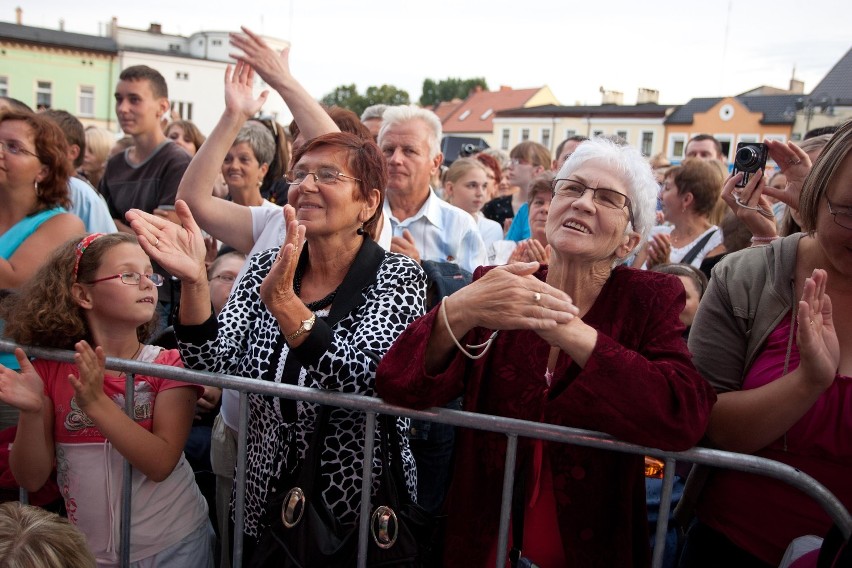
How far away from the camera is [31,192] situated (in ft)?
11.3

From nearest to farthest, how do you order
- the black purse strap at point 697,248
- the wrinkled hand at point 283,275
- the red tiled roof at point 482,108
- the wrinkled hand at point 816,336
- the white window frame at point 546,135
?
the wrinkled hand at point 816,336, the wrinkled hand at point 283,275, the black purse strap at point 697,248, the white window frame at point 546,135, the red tiled roof at point 482,108

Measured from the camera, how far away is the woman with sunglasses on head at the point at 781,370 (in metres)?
1.81

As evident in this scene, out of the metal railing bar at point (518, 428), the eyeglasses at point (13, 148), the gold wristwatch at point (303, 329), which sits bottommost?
the metal railing bar at point (518, 428)

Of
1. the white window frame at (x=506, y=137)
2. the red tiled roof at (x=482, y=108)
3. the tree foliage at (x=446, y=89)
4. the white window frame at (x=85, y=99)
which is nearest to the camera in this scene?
the white window frame at (x=85, y=99)

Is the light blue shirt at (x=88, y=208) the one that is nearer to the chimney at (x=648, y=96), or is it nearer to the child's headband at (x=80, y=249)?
the child's headband at (x=80, y=249)

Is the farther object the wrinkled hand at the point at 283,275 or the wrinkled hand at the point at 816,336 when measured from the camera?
the wrinkled hand at the point at 283,275

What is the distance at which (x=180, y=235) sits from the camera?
2230mm

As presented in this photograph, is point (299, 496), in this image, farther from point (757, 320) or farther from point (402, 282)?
point (757, 320)

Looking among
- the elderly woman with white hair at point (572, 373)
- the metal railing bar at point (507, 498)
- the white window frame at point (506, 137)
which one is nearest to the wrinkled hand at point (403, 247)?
the elderly woman with white hair at point (572, 373)

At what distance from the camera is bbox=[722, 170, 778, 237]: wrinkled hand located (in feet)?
8.82

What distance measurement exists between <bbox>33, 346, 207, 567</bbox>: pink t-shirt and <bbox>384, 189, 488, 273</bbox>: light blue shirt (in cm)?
181

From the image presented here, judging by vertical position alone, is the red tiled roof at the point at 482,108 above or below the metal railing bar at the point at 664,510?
above

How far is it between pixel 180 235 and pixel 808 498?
210 centimetres

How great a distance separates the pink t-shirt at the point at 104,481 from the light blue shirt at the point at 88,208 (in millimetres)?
1928
